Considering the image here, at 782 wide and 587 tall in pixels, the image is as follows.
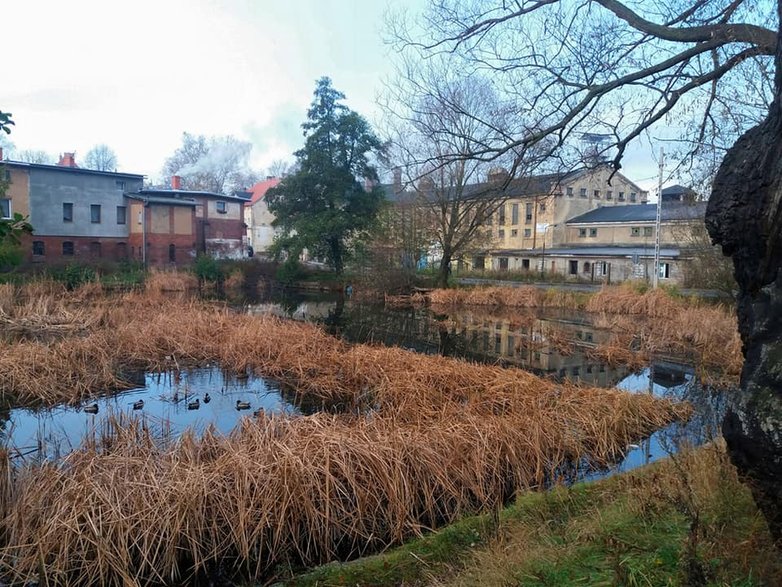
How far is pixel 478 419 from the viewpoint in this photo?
7477 millimetres

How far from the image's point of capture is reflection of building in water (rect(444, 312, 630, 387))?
13.7m

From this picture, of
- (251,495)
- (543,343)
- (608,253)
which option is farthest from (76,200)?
(251,495)

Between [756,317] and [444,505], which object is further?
[444,505]

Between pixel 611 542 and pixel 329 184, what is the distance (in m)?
33.2

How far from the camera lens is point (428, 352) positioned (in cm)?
1567

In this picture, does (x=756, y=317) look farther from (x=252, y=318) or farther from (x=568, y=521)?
(x=252, y=318)

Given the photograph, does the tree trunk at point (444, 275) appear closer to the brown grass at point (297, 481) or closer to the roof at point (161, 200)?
the roof at point (161, 200)

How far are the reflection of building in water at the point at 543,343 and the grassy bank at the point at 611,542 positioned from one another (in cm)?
707

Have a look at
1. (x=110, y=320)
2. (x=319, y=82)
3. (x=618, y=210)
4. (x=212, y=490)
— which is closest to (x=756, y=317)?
(x=212, y=490)

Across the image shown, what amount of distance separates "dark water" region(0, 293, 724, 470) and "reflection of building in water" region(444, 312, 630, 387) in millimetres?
26

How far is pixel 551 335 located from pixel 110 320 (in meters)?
13.2

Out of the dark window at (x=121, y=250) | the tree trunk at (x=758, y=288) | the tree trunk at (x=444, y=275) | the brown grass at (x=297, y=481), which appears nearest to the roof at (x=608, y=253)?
the tree trunk at (x=444, y=275)

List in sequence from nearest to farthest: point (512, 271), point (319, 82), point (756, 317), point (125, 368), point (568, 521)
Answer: point (756, 317)
point (568, 521)
point (125, 368)
point (319, 82)
point (512, 271)

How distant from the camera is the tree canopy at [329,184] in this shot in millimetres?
34938
